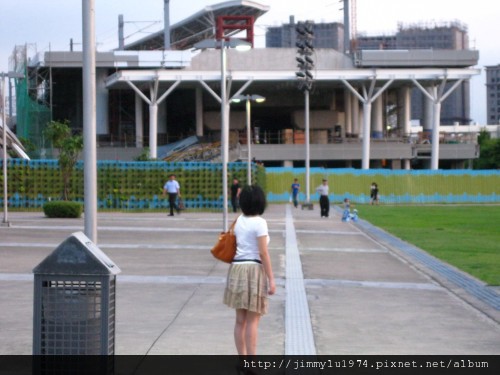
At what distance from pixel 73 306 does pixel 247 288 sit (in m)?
1.83

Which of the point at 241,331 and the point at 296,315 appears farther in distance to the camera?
→ the point at 296,315

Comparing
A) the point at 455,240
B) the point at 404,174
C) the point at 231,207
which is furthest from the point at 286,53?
the point at 455,240

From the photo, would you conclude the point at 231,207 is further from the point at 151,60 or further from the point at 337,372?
the point at 337,372

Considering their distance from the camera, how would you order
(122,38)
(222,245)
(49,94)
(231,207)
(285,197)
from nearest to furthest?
(222,245), (231,207), (285,197), (49,94), (122,38)

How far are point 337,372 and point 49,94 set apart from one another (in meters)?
65.3

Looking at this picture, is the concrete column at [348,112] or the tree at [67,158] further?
the concrete column at [348,112]

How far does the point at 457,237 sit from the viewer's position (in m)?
28.0

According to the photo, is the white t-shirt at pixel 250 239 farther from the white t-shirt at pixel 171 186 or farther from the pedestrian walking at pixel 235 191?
the pedestrian walking at pixel 235 191

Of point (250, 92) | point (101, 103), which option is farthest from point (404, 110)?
point (101, 103)

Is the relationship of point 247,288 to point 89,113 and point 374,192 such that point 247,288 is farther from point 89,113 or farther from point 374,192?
point 374,192

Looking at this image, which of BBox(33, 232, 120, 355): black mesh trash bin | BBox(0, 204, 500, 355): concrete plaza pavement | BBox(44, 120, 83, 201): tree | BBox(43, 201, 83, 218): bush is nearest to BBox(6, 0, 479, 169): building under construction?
BBox(44, 120, 83, 201): tree

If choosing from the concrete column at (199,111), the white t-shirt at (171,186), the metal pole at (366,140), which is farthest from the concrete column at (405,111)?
the white t-shirt at (171,186)

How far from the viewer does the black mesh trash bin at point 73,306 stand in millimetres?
6988

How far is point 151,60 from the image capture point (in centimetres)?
6612
